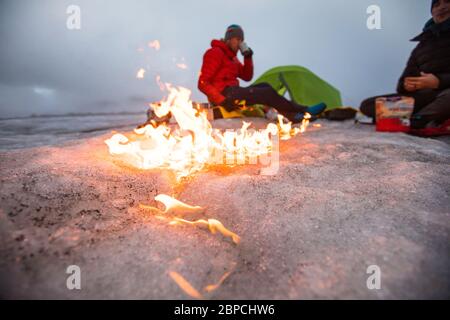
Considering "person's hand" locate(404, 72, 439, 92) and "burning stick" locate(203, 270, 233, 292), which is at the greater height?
"person's hand" locate(404, 72, 439, 92)

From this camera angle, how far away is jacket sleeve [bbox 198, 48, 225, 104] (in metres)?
5.23

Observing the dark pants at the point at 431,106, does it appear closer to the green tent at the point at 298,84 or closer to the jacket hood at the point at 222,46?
the green tent at the point at 298,84

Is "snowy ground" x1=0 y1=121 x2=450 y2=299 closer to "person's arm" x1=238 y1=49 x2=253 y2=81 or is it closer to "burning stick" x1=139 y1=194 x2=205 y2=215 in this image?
"burning stick" x1=139 y1=194 x2=205 y2=215

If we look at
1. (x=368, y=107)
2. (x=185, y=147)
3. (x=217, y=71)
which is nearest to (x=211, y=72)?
(x=217, y=71)

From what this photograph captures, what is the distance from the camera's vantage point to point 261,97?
5.28 meters

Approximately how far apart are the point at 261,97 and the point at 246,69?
3.69 ft

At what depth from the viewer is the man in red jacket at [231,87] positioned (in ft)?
17.3

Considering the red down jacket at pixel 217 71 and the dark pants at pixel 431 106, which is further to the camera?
the red down jacket at pixel 217 71

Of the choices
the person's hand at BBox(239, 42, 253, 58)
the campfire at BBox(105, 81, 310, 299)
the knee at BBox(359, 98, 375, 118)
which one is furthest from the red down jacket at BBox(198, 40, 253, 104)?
the knee at BBox(359, 98, 375, 118)

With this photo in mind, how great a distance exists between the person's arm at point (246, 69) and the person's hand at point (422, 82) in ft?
10.5

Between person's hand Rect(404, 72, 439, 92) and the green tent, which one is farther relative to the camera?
the green tent

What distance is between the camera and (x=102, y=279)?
111 centimetres

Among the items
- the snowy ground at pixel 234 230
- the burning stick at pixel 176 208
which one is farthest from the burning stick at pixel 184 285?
the burning stick at pixel 176 208

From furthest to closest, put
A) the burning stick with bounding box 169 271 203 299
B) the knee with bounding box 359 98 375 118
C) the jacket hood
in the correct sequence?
the jacket hood
the knee with bounding box 359 98 375 118
the burning stick with bounding box 169 271 203 299
